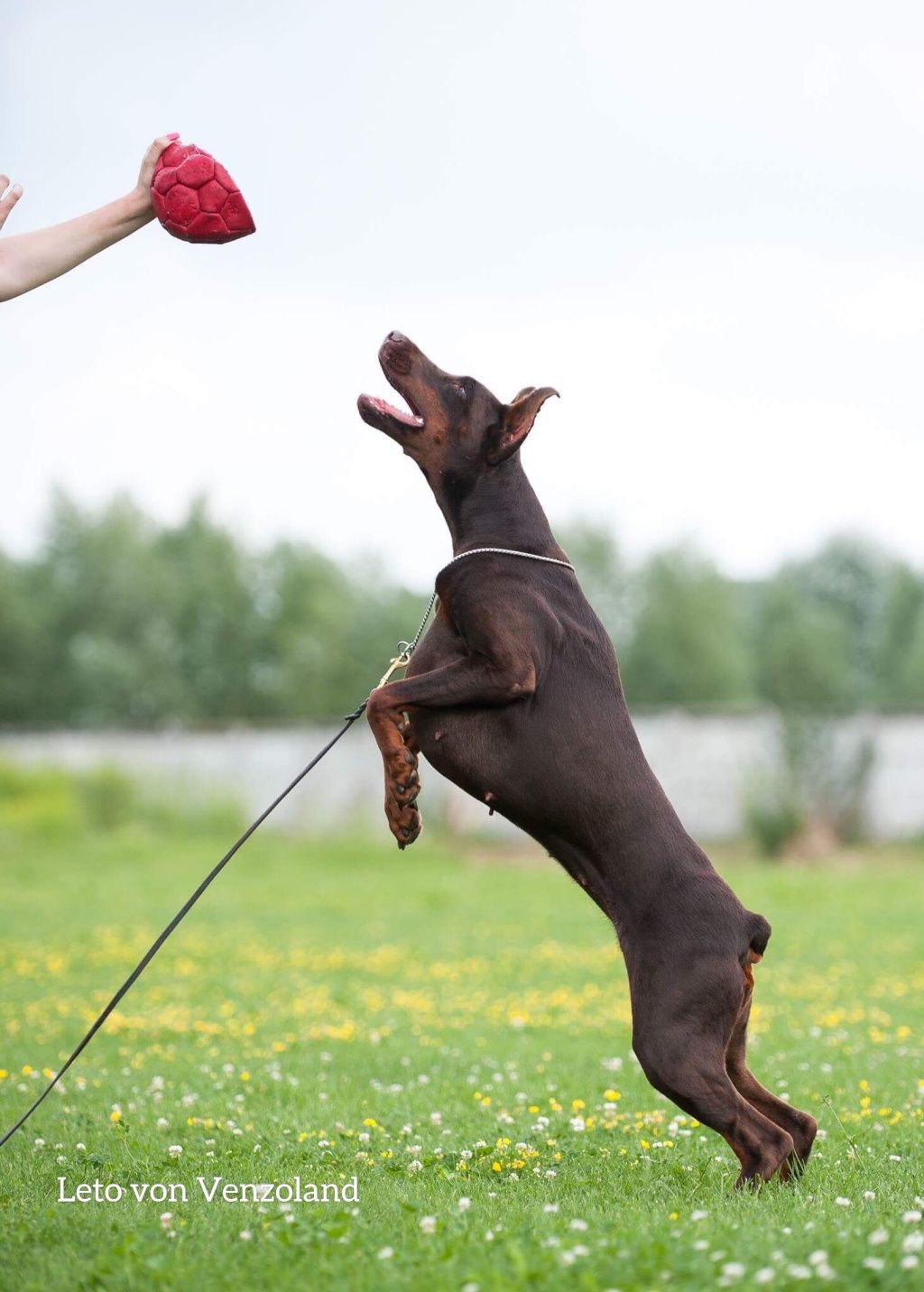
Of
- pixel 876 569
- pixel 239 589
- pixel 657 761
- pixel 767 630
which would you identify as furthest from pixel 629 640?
pixel 657 761

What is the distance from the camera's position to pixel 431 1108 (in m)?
6.87

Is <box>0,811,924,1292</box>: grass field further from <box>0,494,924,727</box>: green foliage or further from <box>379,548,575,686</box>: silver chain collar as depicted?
<box>0,494,924,727</box>: green foliage

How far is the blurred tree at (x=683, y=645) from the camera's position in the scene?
4516 cm

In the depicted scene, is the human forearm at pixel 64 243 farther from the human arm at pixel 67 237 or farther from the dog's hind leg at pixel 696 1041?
the dog's hind leg at pixel 696 1041


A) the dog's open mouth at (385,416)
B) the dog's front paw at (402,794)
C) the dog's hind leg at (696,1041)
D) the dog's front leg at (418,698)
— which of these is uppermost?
the dog's open mouth at (385,416)

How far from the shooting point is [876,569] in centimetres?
4812

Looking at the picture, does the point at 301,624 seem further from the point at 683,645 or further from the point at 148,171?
the point at 148,171

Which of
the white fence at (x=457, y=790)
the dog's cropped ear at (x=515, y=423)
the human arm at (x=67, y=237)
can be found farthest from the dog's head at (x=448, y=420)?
the white fence at (x=457, y=790)

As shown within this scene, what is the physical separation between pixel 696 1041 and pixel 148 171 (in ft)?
12.3

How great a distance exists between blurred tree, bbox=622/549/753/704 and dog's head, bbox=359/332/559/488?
39.6 metres

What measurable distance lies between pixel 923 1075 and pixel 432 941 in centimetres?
784

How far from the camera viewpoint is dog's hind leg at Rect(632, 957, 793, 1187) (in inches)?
186

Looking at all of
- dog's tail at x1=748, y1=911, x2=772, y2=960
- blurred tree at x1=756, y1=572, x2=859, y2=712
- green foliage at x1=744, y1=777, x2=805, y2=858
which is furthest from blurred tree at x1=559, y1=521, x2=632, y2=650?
dog's tail at x1=748, y1=911, x2=772, y2=960

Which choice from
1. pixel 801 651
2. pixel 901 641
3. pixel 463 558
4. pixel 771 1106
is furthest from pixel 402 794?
pixel 901 641
